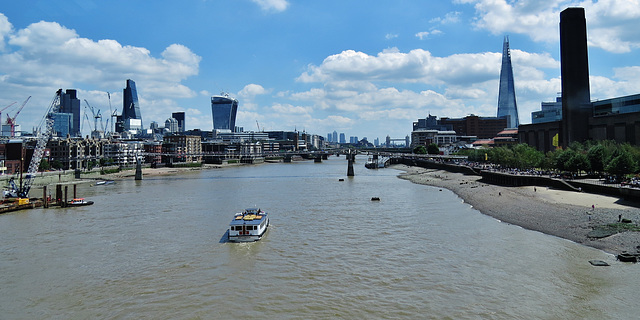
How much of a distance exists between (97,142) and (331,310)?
135 m

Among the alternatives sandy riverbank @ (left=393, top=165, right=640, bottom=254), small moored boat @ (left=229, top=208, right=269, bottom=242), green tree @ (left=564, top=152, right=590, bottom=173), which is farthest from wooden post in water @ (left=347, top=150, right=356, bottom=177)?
small moored boat @ (left=229, top=208, right=269, bottom=242)

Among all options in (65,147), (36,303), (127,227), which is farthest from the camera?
(65,147)

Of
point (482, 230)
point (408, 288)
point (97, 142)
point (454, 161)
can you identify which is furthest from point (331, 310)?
point (97, 142)

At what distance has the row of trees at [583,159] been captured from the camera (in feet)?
157

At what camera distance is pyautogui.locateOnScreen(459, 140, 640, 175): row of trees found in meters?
47.9

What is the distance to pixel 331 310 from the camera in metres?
17.8

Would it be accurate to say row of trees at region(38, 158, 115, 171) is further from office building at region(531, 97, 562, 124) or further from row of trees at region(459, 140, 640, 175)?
office building at region(531, 97, 562, 124)

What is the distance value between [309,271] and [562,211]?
2661 cm

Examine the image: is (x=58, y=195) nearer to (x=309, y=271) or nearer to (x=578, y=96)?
(x=309, y=271)

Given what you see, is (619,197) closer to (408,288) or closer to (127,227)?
(408,288)

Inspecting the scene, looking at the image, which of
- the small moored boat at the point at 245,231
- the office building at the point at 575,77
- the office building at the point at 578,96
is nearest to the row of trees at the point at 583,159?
the office building at the point at 578,96

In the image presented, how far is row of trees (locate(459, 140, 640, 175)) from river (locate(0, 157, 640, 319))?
72.4 feet

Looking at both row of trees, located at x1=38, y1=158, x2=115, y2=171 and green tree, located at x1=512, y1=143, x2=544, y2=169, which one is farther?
row of trees, located at x1=38, y1=158, x2=115, y2=171

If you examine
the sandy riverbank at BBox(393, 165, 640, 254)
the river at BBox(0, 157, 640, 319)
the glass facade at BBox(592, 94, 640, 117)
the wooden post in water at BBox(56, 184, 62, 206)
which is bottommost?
the river at BBox(0, 157, 640, 319)
